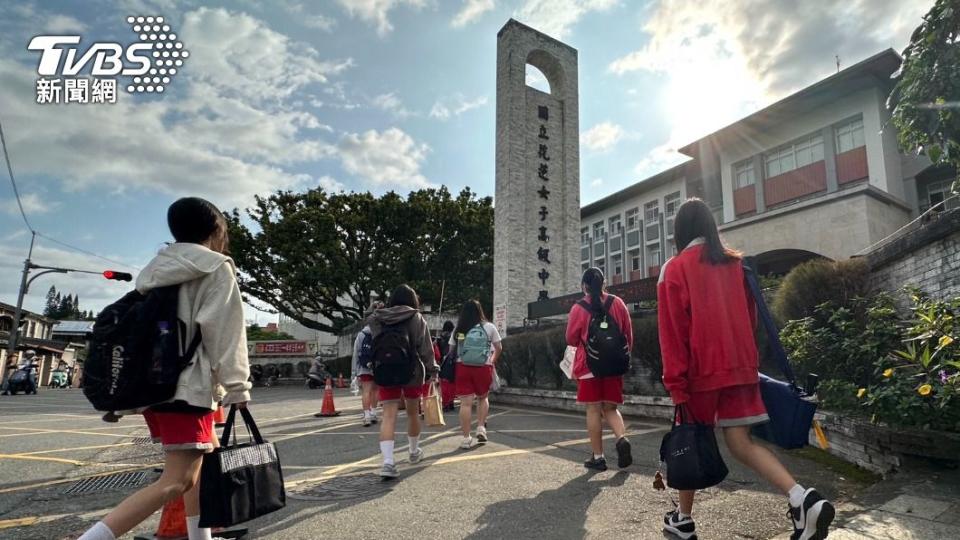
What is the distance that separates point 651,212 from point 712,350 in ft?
111

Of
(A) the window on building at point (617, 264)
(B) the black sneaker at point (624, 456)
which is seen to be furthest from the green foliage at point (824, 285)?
(A) the window on building at point (617, 264)

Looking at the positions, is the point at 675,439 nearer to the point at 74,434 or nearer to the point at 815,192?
the point at 74,434

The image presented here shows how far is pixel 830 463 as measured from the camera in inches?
189

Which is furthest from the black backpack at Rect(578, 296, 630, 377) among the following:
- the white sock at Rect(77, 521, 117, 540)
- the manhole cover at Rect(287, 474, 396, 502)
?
the white sock at Rect(77, 521, 117, 540)

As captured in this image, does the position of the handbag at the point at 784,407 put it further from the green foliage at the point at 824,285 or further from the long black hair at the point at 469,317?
the green foliage at the point at 824,285

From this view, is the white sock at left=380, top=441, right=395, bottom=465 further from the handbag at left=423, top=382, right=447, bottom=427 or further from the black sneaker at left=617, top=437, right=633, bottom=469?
the black sneaker at left=617, top=437, right=633, bottom=469

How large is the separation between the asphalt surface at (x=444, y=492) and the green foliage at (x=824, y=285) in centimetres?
273

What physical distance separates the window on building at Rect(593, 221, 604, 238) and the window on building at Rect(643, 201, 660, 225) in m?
4.57

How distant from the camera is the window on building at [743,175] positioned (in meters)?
24.5

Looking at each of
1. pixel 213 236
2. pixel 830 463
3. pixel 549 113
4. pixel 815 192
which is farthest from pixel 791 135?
pixel 213 236

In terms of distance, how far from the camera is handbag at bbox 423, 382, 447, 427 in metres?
5.60

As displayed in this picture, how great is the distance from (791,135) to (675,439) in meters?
24.5

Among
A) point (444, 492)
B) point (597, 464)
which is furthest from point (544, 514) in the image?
point (597, 464)

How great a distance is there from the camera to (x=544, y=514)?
350 centimetres
